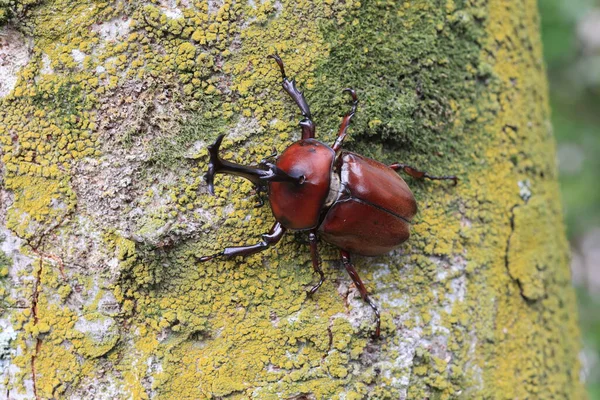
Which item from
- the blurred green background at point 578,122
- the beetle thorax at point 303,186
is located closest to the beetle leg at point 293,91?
the beetle thorax at point 303,186

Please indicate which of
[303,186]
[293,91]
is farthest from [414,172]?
[293,91]

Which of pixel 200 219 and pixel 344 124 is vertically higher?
pixel 344 124

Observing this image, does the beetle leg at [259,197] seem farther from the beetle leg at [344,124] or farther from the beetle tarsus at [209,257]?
the beetle leg at [344,124]

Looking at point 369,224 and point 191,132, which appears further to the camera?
point 369,224

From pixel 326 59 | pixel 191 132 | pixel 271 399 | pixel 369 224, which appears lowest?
pixel 271 399

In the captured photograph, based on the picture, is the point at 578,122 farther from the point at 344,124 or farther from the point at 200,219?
the point at 200,219

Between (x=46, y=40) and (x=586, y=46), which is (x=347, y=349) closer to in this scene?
(x=46, y=40)

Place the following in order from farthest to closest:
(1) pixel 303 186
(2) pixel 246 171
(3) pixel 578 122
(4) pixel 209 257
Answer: (3) pixel 578 122 → (1) pixel 303 186 → (4) pixel 209 257 → (2) pixel 246 171

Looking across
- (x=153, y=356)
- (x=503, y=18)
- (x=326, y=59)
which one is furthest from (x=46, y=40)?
(x=503, y=18)
